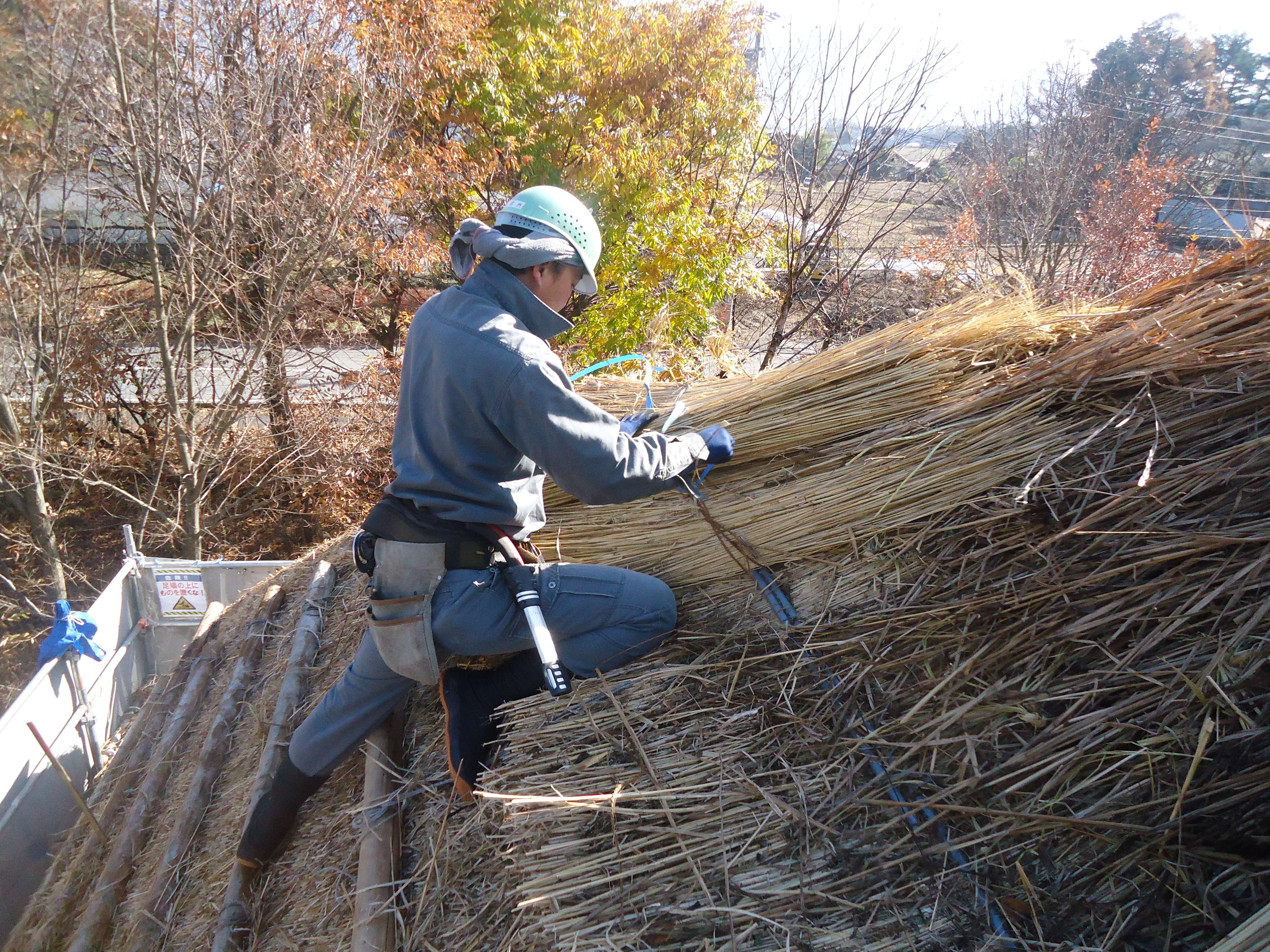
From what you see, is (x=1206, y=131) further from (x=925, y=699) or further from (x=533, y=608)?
(x=533, y=608)

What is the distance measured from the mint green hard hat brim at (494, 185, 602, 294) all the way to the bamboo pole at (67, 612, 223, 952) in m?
2.74

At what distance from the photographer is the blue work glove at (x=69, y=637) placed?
3980mm

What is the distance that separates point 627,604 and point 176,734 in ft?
8.20

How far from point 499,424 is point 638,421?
0.80 m

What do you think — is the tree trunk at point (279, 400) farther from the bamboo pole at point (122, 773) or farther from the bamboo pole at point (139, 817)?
the bamboo pole at point (139, 817)

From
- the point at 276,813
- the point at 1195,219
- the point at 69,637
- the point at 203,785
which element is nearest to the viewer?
the point at 276,813

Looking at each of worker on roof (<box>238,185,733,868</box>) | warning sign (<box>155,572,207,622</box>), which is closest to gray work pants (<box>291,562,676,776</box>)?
worker on roof (<box>238,185,733,868</box>)

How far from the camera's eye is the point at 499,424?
190 centimetres

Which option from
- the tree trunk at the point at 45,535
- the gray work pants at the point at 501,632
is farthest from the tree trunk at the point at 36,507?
the gray work pants at the point at 501,632

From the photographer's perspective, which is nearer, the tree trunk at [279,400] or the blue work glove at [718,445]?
the blue work glove at [718,445]

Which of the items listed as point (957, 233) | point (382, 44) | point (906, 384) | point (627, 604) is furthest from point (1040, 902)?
point (957, 233)

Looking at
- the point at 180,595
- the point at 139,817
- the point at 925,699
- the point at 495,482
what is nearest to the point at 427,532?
the point at 495,482

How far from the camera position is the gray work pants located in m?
2.07

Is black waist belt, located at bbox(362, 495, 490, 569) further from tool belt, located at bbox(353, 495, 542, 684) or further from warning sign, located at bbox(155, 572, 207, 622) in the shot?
warning sign, located at bbox(155, 572, 207, 622)
